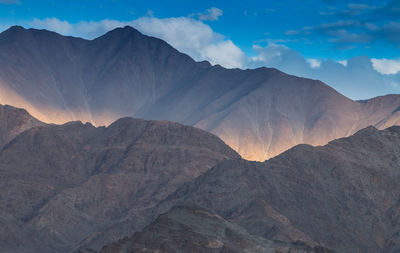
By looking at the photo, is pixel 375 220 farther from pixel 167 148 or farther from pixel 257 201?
pixel 167 148

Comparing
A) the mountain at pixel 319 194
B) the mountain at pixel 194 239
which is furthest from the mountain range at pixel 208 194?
the mountain at pixel 194 239

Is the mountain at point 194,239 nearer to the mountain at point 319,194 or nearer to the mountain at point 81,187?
the mountain at point 319,194

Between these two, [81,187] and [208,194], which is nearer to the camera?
[208,194]

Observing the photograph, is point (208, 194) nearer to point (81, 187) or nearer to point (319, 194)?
point (319, 194)

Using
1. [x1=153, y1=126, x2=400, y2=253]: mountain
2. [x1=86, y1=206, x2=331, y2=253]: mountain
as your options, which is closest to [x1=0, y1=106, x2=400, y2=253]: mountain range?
[x1=153, y1=126, x2=400, y2=253]: mountain

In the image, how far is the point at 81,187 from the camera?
6900 inches

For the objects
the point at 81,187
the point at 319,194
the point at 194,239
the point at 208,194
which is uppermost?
the point at 319,194

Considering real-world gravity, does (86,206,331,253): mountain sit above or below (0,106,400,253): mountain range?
below

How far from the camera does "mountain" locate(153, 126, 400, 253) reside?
13425 centimetres

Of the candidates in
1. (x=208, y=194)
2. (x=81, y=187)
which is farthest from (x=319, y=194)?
(x=81, y=187)

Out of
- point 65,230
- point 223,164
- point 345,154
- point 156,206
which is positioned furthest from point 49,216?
point 345,154

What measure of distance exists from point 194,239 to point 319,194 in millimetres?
58473

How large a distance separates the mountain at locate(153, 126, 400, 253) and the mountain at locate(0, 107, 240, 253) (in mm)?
15274

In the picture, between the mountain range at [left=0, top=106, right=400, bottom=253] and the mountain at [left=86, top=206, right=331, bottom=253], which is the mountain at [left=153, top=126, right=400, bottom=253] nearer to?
the mountain range at [left=0, top=106, right=400, bottom=253]
